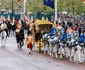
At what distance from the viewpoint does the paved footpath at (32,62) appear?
1841cm

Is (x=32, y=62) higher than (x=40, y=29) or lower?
lower

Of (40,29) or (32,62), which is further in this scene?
(40,29)

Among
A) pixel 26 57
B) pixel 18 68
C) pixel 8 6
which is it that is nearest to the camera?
pixel 18 68

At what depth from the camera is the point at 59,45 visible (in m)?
22.7

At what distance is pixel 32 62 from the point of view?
20406mm

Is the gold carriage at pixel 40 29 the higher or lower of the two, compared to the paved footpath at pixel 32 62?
higher

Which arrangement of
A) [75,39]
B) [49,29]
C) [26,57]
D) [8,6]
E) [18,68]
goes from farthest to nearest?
[8,6]
[49,29]
[26,57]
[75,39]
[18,68]

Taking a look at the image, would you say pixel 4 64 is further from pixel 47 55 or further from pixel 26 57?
pixel 47 55

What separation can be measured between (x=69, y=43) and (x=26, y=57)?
290cm

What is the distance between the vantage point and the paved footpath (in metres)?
18.4

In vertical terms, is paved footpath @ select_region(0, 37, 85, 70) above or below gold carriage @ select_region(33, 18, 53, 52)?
below

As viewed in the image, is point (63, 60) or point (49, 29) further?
point (49, 29)

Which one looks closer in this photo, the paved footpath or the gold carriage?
the paved footpath

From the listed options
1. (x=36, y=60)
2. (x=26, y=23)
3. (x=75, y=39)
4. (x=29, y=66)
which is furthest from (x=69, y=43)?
(x=26, y=23)
